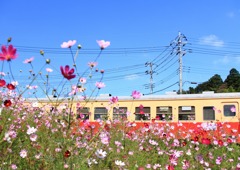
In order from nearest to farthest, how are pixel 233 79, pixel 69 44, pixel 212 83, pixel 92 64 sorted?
pixel 69 44, pixel 92 64, pixel 233 79, pixel 212 83

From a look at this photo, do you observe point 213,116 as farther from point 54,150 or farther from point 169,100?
point 54,150

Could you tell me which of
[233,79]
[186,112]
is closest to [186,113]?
[186,112]

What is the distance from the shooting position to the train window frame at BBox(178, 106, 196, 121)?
33.6ft

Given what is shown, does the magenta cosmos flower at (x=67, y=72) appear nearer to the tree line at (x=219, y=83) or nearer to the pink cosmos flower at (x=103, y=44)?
the pink cosmos flower at (x=103, y=44)

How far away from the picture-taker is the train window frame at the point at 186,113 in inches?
403

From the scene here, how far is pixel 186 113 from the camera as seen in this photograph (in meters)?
10.3

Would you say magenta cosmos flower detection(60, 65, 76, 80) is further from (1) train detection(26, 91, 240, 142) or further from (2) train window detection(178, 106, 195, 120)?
(2) train window detection(178, 106, 195, 120)

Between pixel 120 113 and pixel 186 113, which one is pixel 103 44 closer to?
pixel 120 113

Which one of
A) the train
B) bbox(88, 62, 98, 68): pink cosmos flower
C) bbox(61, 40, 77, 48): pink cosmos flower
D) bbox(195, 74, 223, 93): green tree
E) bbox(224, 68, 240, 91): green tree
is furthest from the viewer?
bbox(195, 74, 223, 93): green tree

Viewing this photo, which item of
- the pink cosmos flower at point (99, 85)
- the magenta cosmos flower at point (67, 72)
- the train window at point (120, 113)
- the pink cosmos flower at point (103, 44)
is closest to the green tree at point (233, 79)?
the train window at point (120, 113)

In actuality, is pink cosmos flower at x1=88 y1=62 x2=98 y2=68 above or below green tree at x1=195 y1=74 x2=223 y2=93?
below

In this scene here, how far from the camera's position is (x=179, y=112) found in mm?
10391

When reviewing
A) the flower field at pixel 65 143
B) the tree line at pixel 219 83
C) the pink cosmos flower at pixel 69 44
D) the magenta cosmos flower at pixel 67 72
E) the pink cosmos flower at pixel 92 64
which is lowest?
the flower field at pixel 65 143

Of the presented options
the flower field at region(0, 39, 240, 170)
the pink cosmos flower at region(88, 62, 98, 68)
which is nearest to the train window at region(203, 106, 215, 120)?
the flower field at region(0, 39, 240, 170)
